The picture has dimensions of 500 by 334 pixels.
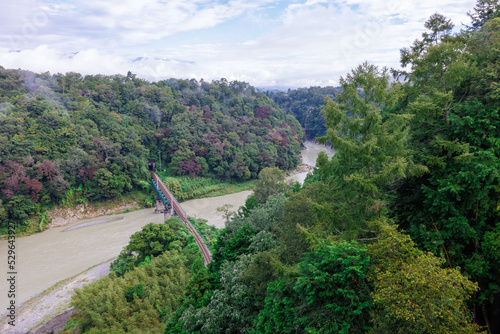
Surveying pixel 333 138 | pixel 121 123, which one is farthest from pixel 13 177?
pixel 333 138

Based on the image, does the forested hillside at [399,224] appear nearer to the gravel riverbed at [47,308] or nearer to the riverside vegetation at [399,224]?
Answer: the riverside vegetation at [399,224]

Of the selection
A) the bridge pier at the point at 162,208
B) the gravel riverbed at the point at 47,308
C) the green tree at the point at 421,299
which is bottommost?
the gravel riverbed at the point at 47,308

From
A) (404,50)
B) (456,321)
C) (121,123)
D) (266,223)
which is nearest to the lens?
(456,321)

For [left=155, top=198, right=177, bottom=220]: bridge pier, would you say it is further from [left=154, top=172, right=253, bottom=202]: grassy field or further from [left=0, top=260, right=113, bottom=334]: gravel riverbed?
[left=0, top=260, right=113, bottom=334]: gravel riverbed

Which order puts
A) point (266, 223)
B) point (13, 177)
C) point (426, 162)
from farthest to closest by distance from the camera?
point (13, 177) → point (266, 223) → point (426, 162)

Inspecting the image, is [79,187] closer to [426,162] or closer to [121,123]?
[121,123]

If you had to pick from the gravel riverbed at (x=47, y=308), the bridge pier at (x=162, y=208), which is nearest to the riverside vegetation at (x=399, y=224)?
the gravel riverbed at (x=47, y=308)

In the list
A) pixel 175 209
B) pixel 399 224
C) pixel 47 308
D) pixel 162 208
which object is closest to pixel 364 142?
pixel 399 224
